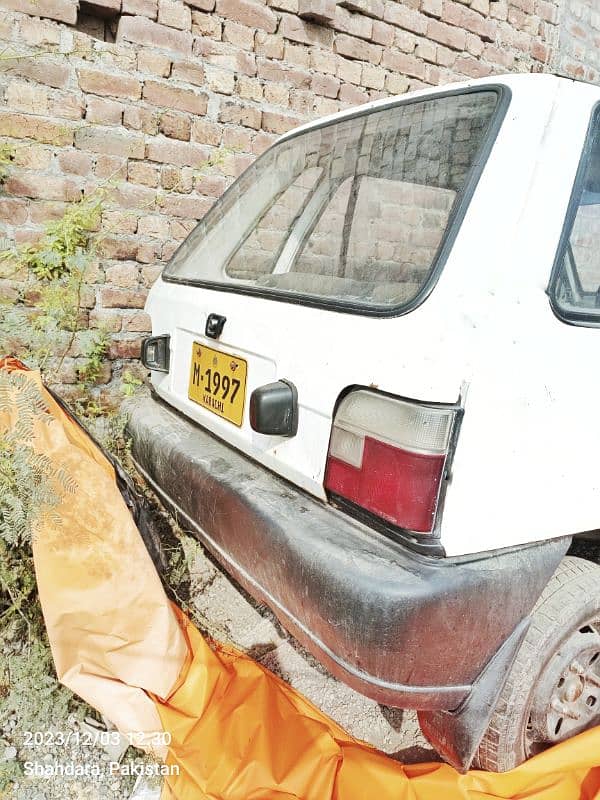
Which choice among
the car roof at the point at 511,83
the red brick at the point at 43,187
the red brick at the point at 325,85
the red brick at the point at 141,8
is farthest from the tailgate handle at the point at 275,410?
the red brick at the point at 325,85

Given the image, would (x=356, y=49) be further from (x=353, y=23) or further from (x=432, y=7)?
(x=432, y=7)

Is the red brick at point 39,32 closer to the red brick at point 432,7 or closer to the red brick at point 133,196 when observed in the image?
the red brick at point 133,196

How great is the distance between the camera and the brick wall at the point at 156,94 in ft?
9.18

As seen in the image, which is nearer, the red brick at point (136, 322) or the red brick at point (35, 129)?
the red brick at point (35, 129)

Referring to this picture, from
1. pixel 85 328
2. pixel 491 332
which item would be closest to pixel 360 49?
pixel 85 328

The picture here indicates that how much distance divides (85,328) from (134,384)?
14.7 inches

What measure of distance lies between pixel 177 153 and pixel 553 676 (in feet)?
9.49

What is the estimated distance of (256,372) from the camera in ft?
5.75

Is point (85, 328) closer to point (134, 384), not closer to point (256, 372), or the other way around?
point (134, 384)

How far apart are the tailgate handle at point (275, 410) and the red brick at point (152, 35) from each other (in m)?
2.31

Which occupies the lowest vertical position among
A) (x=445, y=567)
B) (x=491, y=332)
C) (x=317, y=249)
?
(x=445, y=567)

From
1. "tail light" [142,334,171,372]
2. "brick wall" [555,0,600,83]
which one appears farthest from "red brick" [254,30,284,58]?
"brick wall" [555,0,600,83]

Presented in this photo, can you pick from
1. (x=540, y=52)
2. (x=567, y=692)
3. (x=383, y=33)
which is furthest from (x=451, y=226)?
(x=540, y=52)

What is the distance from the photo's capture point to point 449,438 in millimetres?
1297
